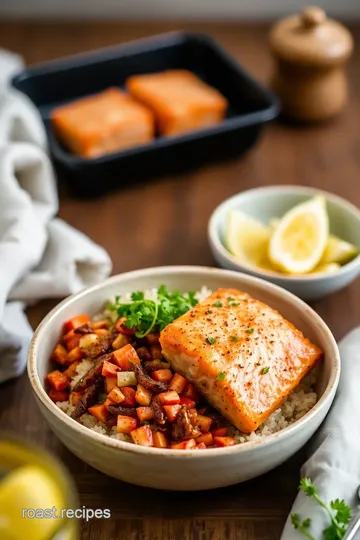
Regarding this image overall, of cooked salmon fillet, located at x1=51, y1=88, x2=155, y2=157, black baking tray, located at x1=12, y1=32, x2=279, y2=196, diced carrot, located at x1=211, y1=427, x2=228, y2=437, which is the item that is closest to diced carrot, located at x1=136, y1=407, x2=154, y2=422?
diced carrot, located at x1=211, y1=427, x2=228, y2=437

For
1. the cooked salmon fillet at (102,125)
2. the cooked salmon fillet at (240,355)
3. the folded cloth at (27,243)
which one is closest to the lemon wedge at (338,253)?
the cooked salmon fillet at (240,355)

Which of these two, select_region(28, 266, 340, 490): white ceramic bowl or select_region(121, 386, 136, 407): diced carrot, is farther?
select_region(121, 386, 136, 407): diced carrot

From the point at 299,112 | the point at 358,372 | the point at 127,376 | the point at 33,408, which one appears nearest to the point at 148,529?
the point at 127,376

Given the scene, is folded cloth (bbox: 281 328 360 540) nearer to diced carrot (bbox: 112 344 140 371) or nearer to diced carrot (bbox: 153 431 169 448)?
diced carrot (bbox: 153 431 169 448)

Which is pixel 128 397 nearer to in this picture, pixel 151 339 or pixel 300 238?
pixel 151 339

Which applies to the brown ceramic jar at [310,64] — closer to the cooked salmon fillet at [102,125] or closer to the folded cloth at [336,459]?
the cooked salmon fillet at [102,125]

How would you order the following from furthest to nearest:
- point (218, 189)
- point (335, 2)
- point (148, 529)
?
point (335, 2) → point (218, 189) → point (148, 529)

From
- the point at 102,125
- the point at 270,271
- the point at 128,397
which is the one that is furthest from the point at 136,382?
the point at 102,125

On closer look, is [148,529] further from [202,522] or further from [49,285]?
[49,285]
